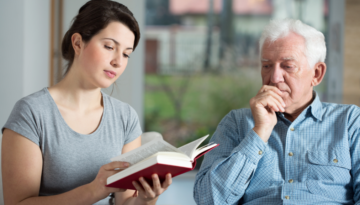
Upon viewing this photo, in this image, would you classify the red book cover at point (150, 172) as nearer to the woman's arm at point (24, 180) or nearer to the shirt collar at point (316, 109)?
the woman's arm at point (24, 180)

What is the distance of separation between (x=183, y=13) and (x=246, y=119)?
246 centimetres

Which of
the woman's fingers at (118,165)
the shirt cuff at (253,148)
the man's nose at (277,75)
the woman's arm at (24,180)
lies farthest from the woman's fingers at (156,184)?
the man's nose at (277,75)

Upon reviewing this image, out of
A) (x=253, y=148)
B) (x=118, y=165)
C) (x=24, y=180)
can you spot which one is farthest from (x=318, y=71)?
(x=24, y=180)

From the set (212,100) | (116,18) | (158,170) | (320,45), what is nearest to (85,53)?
(116,18)

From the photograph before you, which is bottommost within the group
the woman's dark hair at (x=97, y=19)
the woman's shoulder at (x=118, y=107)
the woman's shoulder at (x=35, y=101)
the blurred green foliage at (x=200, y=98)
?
the blurred green foliage at (x=200, y=98)

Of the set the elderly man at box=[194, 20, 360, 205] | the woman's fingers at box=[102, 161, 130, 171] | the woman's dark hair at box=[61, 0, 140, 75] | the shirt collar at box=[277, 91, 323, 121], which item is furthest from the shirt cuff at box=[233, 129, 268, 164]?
the woman's dark hair at box=[61, 0, 140, 75]

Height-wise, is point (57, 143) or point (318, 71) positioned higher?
point (318, 71)

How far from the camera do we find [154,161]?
0.94 metres

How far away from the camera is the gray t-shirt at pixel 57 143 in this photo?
1.33 metres

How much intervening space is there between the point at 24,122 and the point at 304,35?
1320 mm

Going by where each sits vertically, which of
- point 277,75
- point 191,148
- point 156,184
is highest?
point 277,75

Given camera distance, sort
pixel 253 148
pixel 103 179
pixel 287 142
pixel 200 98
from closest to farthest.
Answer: pixel 103 179
pixel 253 148
pixel 287 142
pixel 200 98

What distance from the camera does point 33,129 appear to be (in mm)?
1322

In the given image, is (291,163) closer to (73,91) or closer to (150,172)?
(150,172)
